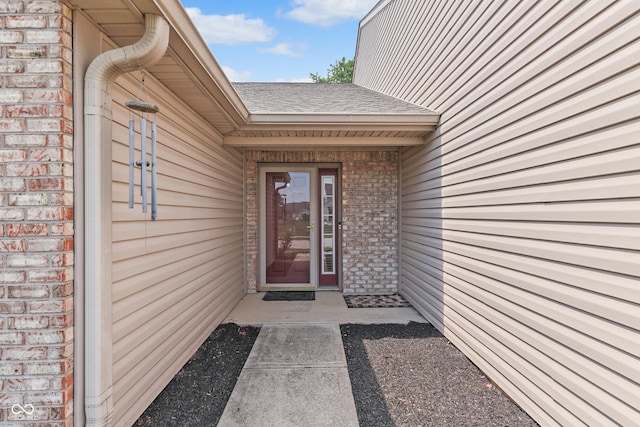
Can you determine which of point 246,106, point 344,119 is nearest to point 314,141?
point 344,119

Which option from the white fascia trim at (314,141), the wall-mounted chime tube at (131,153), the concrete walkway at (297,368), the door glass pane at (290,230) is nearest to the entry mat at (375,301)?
the concrete walkway at (297,368)

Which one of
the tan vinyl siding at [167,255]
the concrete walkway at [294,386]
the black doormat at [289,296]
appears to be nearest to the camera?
the tan vinyl siding at [167,255]

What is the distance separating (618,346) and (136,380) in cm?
275

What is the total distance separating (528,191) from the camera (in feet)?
7.04

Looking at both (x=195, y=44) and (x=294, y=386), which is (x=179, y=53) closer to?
(x=195, y=44)

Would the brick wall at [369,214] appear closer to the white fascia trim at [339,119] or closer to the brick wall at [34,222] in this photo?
the white fascia trim at [339,119]

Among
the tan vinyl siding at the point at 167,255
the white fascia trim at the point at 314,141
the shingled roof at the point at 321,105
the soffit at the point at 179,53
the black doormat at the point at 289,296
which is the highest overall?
the shingled roof at the point at 321,105

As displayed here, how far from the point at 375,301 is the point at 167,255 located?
3.17 metres

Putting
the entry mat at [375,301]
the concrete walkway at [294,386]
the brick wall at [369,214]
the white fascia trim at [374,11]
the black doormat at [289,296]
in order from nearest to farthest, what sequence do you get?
1. the concrete walkway at [294,386]
2. the entry mat at [375,301]
3. the black doormat at [289,296]
4. the brick wall at [369,214]
5. the white fascia trim at [374,11]

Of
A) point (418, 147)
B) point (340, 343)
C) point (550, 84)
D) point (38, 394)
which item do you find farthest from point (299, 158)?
point (38, 394)

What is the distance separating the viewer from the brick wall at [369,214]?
205 inches

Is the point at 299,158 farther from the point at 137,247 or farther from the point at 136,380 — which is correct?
the point at 136,380

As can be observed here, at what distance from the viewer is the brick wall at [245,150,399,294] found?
17.1 feet

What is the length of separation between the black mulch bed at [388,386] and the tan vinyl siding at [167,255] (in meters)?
0.19
